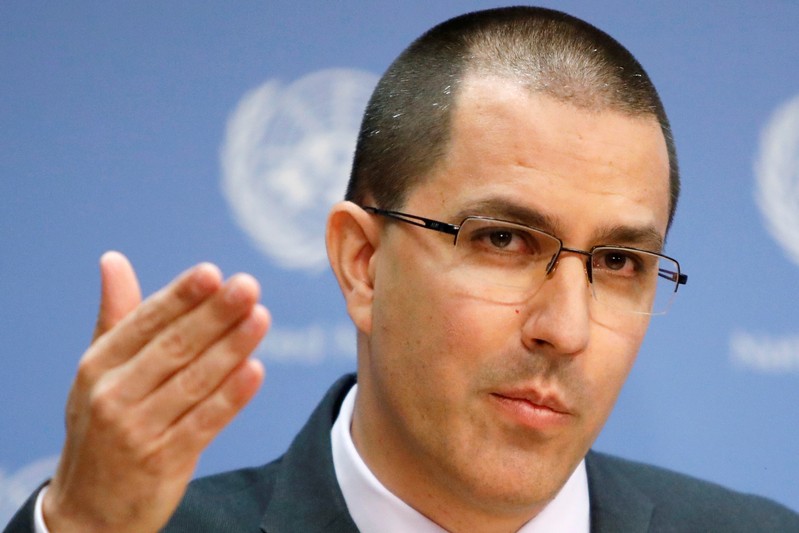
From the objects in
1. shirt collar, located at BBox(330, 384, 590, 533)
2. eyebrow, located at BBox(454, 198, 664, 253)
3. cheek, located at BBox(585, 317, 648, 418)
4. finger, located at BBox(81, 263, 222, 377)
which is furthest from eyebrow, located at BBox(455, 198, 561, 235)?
finger, located at BBox(81, 263, 222, 377)

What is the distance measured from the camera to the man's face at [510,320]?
92.2 inches

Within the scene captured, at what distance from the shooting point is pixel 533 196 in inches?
93.4

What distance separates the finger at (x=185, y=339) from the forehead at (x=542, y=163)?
2.72 ft

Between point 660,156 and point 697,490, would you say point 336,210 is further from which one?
point 697,490

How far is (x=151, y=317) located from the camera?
1747 mm

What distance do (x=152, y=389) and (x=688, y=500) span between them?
5.85ft

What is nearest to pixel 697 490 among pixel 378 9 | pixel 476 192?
pixel 476 192

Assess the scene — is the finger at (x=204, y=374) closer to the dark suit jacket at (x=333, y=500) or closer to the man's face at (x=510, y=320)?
the man's face at (x=510, y=320)

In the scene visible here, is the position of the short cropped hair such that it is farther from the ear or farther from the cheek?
the cheek

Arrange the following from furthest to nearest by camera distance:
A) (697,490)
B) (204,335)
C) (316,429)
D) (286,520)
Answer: (697,490), (316,429), (286,520), (204,335)

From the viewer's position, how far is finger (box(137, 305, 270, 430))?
1731 millimetres

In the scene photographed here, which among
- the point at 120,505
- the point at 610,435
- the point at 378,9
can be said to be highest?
the point at 378,9

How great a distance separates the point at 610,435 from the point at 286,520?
4.55ft

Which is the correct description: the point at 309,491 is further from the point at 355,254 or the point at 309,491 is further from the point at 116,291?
the point at 116,291
